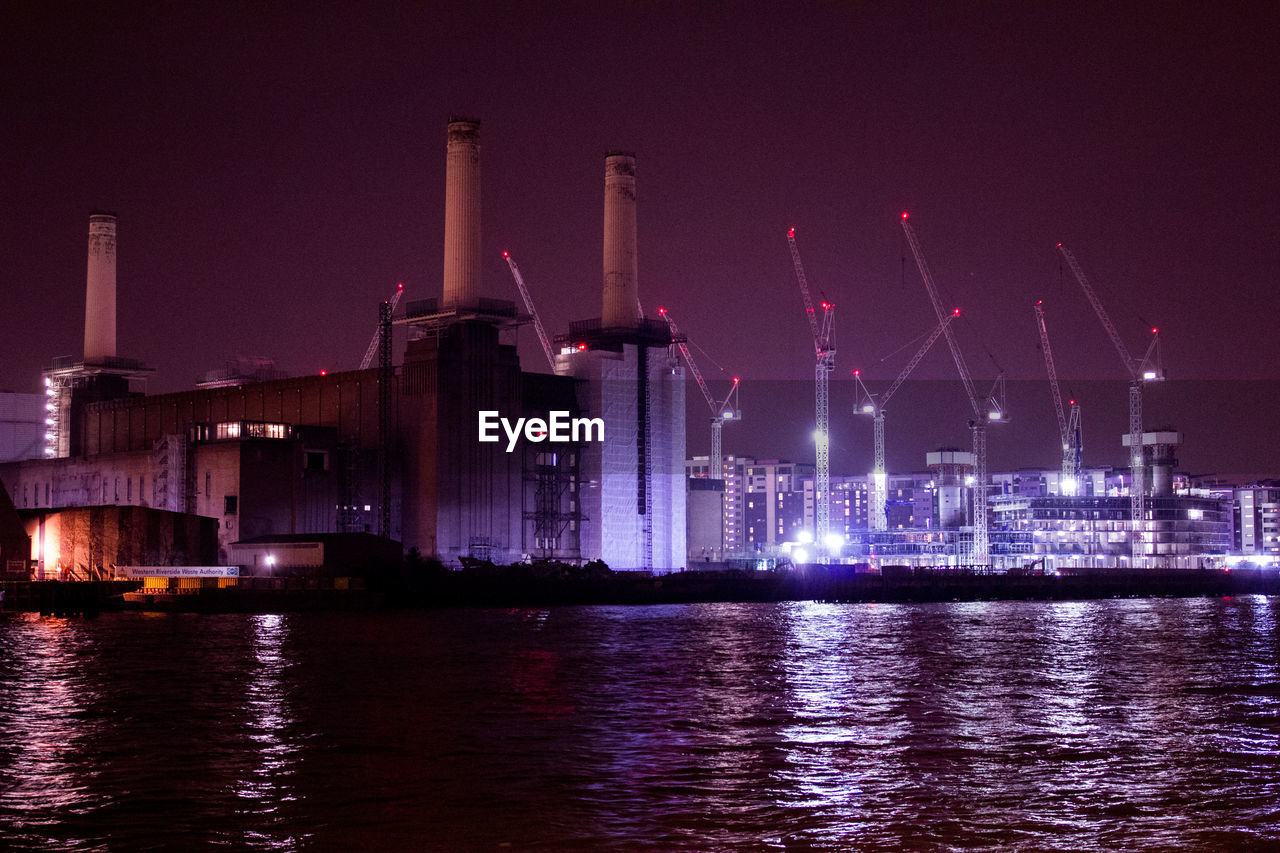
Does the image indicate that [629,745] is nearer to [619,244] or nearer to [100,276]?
[619,244]

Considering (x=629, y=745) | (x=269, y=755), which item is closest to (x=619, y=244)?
(x=629, y=745)

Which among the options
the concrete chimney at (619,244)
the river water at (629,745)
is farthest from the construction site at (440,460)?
the river water at (629,745)

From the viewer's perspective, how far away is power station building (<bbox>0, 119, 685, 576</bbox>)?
364 ft

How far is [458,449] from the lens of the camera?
366ft

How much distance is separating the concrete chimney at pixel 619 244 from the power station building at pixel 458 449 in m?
0.13

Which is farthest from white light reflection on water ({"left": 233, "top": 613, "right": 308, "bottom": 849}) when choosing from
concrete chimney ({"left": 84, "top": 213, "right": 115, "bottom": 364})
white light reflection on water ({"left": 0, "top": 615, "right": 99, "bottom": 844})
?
concrete chimney ({"left": 84, "top": 213, "right": 115, "bottom": 364})

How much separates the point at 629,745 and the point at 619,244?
305ft

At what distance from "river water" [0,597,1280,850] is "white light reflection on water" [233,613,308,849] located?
0.10 m

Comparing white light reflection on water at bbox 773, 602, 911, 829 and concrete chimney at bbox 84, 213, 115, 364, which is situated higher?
concrete chimney at bbox 84, 213, 115, 364

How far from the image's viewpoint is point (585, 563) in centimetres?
12019

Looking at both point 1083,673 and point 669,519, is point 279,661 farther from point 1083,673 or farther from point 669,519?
point 669,519

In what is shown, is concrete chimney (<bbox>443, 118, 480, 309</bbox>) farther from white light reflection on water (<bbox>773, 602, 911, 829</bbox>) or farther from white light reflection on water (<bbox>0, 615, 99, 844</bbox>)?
white light reflection on water (<bbox>0, 615, 99, 844</bbox>)

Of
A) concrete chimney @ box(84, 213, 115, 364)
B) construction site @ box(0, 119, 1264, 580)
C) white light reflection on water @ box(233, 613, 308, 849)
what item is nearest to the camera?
white light reflection on water @ box(233, 613, 308, 849)

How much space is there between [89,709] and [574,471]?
8167 cm
